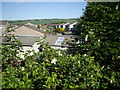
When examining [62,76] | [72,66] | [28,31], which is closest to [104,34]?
[72,66]

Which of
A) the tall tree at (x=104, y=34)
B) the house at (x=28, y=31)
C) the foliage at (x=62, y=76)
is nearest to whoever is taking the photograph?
the foliage at (x=62, y=76)

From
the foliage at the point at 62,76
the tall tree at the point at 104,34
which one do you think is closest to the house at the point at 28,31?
the tall tree at the point at 104,34

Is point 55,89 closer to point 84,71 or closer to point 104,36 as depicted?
point 84,71

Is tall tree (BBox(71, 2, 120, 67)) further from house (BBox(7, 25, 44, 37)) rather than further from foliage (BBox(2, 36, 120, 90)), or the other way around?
house (BBox(7, 25, 44, 37))

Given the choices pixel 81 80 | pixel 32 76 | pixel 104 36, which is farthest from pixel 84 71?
pixel 104 36

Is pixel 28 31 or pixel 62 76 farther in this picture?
pixel 28 31

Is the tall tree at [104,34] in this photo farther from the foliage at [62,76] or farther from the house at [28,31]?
the house at [28,31]

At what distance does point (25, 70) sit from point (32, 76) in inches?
6.0

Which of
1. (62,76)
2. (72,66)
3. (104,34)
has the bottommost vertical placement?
(62,76)

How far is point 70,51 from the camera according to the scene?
316cm

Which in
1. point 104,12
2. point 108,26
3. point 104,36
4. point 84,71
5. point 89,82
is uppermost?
point 104,12

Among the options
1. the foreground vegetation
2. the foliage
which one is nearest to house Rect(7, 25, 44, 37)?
the foreground vegetation

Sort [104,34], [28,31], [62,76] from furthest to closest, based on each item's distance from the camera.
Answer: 1. [28,31]
2. [104,34]
3. [62,76]

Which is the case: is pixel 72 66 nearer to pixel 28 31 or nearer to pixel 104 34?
pixel 104 34
